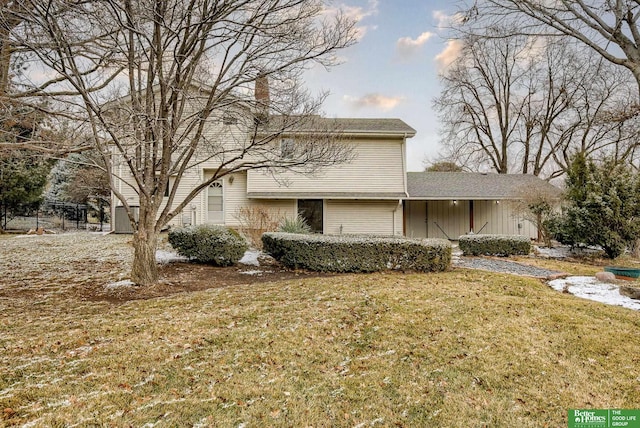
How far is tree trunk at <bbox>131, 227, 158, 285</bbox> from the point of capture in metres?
6.76

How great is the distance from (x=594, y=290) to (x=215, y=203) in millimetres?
13618

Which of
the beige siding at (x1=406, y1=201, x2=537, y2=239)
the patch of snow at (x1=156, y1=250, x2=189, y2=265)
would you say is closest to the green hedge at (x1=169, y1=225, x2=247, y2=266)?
the patch of snow at (x1=156, y1=250, x2=189, y2=265)

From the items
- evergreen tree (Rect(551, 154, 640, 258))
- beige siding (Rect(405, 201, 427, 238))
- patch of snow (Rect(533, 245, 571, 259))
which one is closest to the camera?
evergreen tree (Rect(551, 154, 640, 258))

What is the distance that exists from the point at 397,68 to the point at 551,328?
1115 cm

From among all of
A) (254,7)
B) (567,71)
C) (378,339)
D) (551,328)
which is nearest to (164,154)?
(254,7)

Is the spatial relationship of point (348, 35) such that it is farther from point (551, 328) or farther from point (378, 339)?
point (551, 328)

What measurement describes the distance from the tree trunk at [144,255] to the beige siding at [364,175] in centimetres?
881

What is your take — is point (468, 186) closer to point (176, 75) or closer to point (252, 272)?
point (252, 272)

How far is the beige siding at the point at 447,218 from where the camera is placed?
18109 millimetres

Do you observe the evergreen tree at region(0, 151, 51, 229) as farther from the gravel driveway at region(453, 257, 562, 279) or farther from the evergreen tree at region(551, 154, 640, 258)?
the evergreen tree at region(551, 154, 640, 258)

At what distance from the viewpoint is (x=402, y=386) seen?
343cm

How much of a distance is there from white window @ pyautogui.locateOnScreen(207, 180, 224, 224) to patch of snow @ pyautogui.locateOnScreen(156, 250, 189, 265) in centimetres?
480

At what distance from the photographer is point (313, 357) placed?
397 cm

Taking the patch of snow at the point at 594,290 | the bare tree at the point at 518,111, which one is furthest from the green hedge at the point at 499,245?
the bare tree at the point at 518,111
